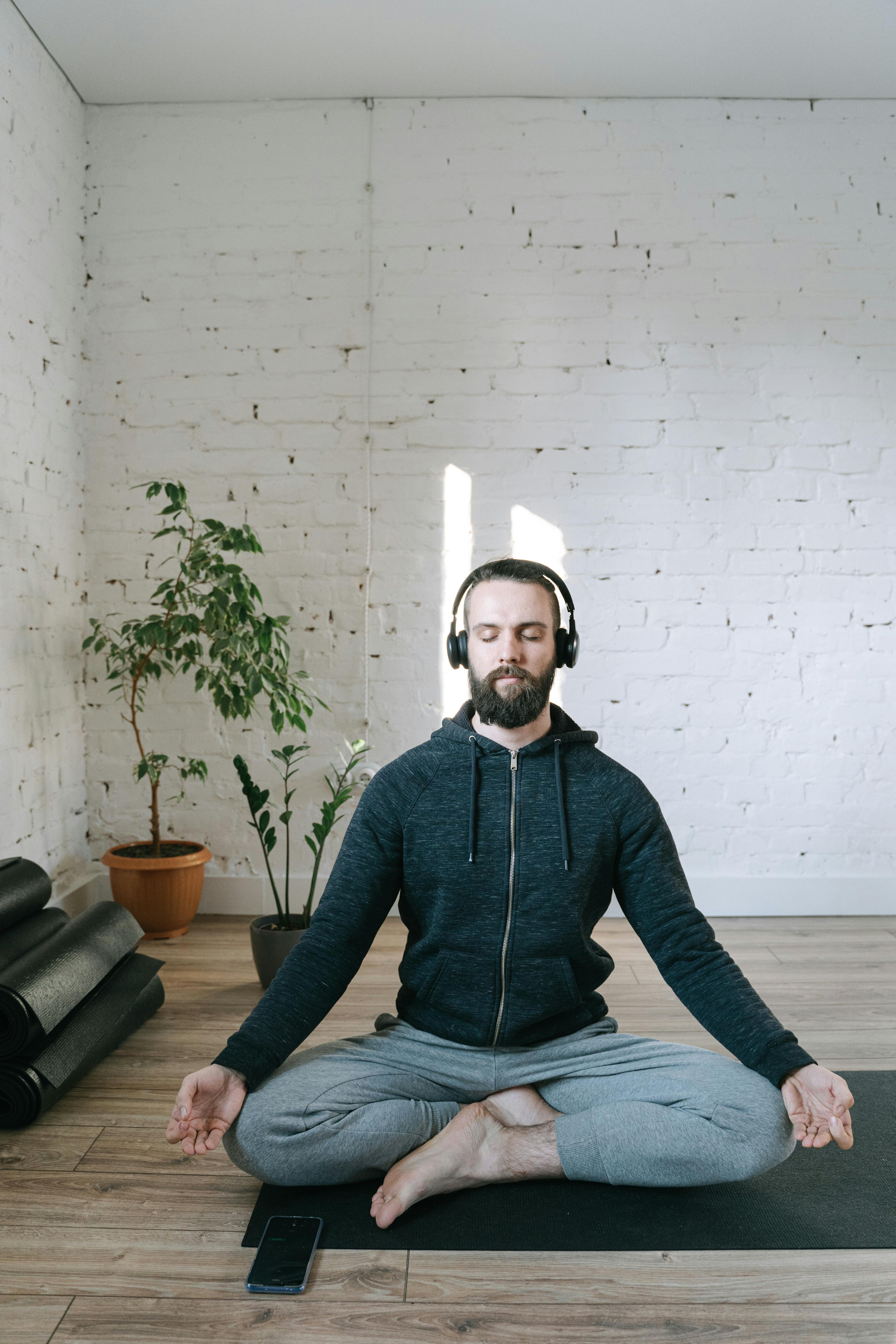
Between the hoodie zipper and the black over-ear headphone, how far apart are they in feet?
0.97

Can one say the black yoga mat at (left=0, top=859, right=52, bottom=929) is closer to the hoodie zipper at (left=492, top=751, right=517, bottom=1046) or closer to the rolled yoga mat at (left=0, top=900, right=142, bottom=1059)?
the rolled yoga mat at (left=0, top=900, right=142, bottom=1059)

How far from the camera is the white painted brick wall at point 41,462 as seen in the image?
2938 mm

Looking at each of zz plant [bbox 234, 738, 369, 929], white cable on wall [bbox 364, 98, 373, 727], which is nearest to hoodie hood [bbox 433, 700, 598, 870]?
zz plant [bbox 234, 738, 369, 929]

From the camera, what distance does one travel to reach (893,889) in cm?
355

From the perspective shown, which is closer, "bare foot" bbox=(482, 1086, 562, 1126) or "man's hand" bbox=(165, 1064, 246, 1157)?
"man's hand" bbox=(165, 1064, 246, 1157)

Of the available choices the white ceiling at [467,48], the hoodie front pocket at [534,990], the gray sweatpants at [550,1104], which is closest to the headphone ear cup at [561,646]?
the hoodie front pocket at [534,990]

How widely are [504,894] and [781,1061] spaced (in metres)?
0.51

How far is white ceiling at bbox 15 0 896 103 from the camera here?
3002mm

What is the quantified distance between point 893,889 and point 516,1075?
7.76ft

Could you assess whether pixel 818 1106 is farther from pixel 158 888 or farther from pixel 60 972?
pixel 158 888

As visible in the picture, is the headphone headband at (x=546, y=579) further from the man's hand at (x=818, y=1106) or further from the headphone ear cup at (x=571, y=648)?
the man's hand at (x=818, y=1106)

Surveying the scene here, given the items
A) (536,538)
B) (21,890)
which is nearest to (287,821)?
(21,890)

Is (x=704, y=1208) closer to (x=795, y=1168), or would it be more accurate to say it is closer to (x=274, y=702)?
(x=795, y=1168)

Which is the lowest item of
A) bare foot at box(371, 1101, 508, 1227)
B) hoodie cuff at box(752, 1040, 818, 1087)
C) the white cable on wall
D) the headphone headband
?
bare foot at box(371, 1101, 508, 1227)
